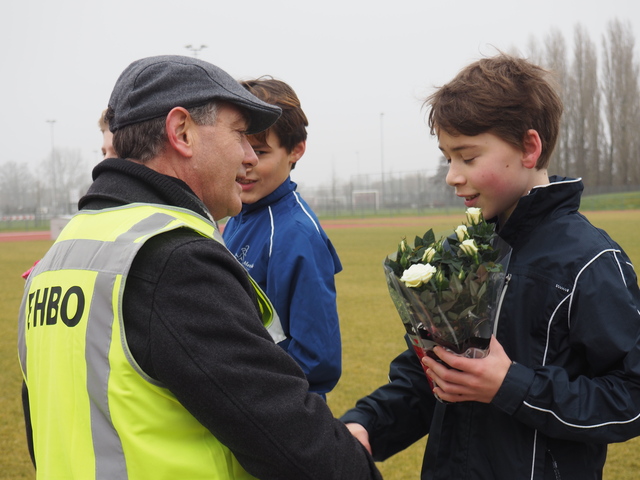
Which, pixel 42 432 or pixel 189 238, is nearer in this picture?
pixel 189 238

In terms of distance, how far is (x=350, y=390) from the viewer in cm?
582

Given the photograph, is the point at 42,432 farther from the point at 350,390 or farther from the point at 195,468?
the point at 350,390

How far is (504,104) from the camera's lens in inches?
79.3

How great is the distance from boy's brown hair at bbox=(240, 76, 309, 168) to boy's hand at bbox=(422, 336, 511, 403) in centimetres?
156

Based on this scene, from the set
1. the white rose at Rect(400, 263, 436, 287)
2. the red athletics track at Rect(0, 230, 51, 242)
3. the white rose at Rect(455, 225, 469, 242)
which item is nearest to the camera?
the white rose at Rect(400, 263, 436, 287)

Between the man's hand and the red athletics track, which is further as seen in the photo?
the red athletics track

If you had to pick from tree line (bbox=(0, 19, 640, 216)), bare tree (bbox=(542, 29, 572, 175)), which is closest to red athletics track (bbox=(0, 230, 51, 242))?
tree line (bbox=(0, 19, 640, 216))

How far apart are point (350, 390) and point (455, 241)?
13.6 feet

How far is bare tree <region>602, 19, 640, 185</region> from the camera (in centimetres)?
5841

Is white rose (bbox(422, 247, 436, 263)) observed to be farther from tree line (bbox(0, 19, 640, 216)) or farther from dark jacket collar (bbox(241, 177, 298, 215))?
tree line (bbox(0, 19, 640, 216))

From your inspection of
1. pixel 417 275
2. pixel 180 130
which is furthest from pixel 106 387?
pixel 417 275

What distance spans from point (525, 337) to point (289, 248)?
3.88 ft

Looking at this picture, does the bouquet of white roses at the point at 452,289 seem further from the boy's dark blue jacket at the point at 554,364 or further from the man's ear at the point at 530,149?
the man's ear at the point at 530,149

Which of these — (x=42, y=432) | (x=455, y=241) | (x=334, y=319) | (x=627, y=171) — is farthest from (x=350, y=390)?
(x=627, y=171)
